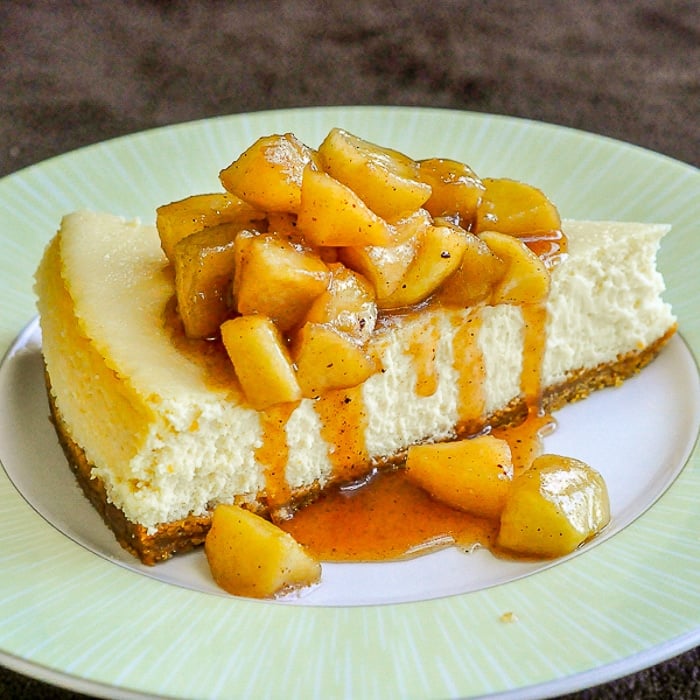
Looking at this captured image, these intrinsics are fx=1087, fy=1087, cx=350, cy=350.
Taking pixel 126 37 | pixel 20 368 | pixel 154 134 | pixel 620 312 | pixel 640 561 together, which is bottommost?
pixel 640 561

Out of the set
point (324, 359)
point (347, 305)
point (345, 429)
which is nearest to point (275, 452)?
point (345, 429)

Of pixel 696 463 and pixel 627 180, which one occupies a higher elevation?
pixel 627 180

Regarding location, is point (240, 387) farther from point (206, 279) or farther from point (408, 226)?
point (408, 226)

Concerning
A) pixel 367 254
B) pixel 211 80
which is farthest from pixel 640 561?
pixel 211 80

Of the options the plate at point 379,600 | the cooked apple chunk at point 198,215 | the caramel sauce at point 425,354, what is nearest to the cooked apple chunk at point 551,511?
the plate at point 379,600

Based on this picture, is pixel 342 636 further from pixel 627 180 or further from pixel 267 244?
pixel 627 180

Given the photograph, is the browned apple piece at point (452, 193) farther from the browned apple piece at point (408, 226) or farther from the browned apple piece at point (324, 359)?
the browned apple piece at point (324, 359)
